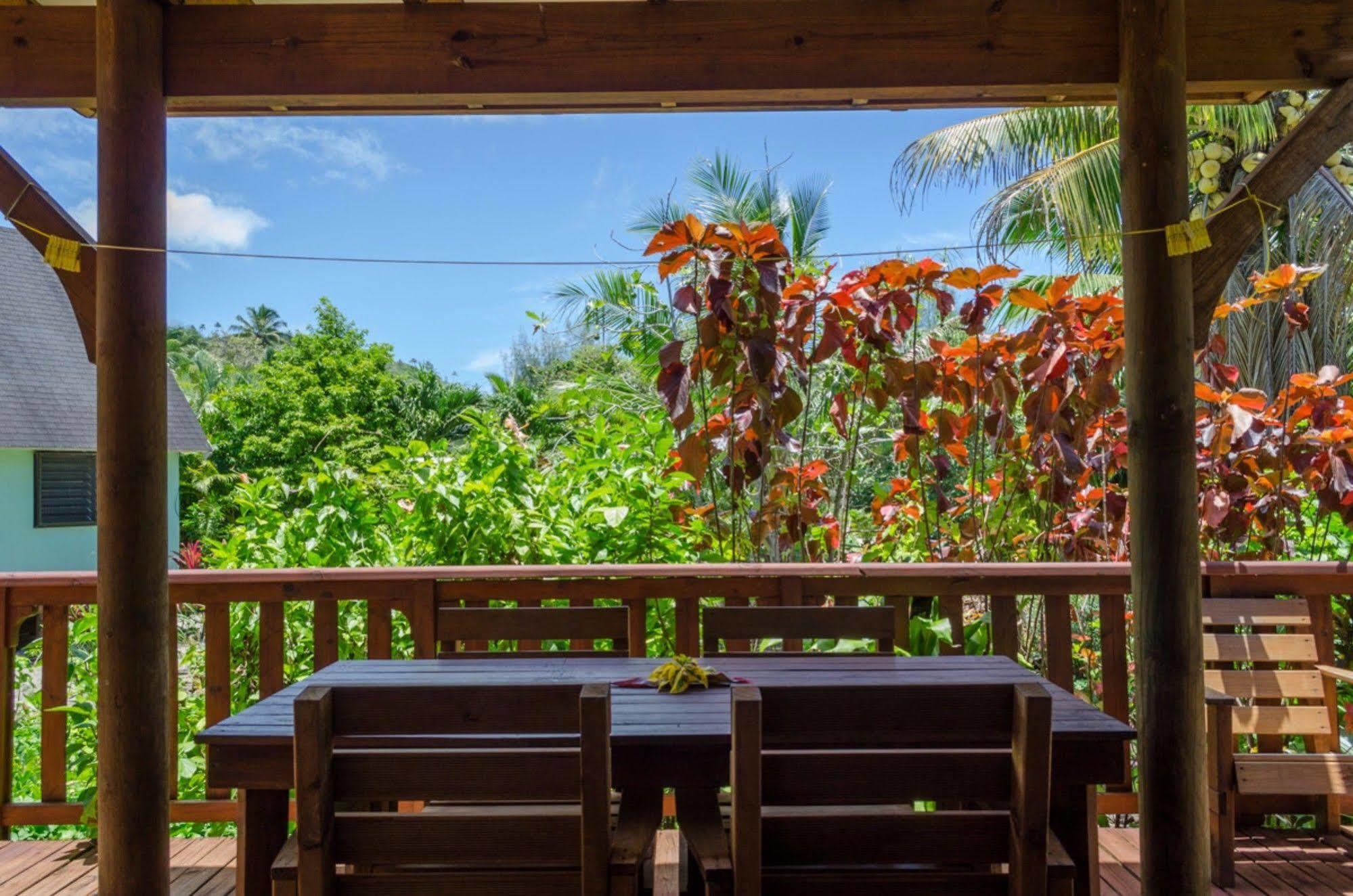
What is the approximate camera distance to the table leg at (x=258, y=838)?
1838 millimetres

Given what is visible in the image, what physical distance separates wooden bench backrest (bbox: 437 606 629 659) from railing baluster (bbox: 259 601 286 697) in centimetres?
64

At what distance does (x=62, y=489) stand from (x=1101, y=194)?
1750cm

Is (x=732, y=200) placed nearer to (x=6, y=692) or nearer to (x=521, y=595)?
(x=521, y=595)

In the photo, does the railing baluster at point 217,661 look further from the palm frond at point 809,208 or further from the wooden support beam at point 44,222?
the palm frond at point 809,208

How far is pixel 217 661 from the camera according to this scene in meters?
2.92

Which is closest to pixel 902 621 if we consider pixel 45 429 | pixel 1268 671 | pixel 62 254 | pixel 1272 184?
pixel 1268 671

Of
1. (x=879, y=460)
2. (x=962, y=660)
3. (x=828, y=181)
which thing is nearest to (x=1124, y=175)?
(x=962, y=660)

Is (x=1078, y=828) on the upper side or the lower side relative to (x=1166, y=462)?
lower

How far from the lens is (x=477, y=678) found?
2195mm

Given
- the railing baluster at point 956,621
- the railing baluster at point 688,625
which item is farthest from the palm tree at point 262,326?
the railing baluster at point 956,621

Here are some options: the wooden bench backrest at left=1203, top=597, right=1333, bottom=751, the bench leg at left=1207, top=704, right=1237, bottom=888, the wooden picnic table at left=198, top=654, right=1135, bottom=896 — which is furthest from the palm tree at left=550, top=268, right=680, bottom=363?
the wooden picnic table at left=198, top=654, right=1135, bottom=896

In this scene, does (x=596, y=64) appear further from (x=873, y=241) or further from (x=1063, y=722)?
(x=873, y=241)

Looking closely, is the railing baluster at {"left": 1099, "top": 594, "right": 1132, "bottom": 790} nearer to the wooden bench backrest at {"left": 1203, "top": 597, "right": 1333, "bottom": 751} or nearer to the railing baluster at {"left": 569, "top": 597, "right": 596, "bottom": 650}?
the wooden bench backrest at {"left": 1203, "top": 597, "right": 1333, "bottom": 751}

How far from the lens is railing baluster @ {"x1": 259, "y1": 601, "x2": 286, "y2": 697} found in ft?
9.55
